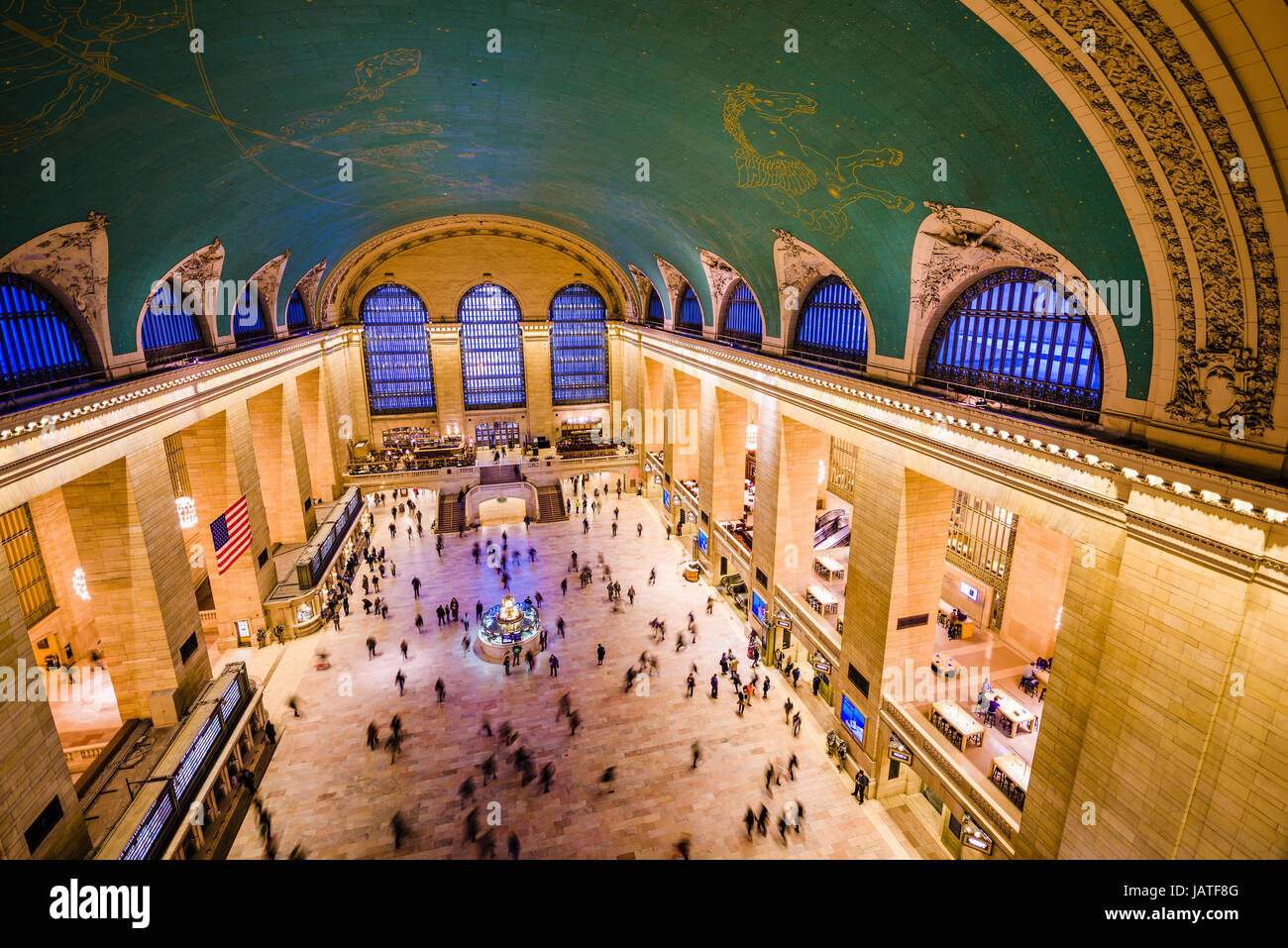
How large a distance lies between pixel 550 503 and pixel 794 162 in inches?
821

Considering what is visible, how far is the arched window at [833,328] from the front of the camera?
44.2ft

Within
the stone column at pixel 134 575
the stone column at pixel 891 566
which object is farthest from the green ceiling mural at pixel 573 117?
the stone column at pixel 134 575

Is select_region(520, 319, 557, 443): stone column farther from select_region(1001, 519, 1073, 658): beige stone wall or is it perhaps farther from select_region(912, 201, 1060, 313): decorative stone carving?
select_region(1001, 519, 1073, 658): beige stone wall

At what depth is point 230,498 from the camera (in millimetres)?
16594

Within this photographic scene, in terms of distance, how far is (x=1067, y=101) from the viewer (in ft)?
20.0

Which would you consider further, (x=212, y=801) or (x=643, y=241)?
(x=643, y=241)

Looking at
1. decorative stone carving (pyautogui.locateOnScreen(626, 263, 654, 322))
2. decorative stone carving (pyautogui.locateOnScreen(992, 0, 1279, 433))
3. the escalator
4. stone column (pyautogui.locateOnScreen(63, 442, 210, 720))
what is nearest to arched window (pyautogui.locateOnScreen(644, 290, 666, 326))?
decorative stone carving (pyautogui.locateOnScreen(626, 263, 654, 322))

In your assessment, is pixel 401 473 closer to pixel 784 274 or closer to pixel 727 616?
pixel 727 616

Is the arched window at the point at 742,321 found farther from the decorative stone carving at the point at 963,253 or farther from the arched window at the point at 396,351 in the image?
the arched window at the point at 396,351

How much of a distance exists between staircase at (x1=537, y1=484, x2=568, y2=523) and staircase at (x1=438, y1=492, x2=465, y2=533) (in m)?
3.43

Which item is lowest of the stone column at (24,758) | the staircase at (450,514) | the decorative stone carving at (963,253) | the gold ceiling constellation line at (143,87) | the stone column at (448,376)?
the staircase at (450,514)

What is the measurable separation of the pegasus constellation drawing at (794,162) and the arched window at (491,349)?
22.8m

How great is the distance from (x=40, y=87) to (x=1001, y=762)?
51.6 ft
